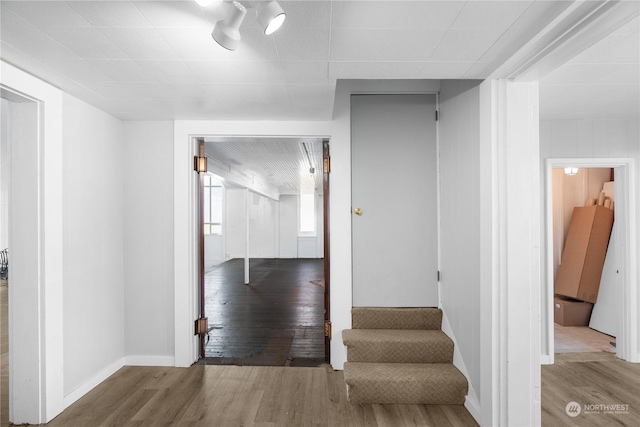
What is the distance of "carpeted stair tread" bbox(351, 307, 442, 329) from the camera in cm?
288

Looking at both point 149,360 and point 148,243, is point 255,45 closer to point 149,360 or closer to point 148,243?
point 148,243

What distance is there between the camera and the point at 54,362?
2.22 m

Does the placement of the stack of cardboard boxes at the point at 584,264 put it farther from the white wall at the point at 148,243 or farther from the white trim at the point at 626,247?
the white wall at the point at 148,243

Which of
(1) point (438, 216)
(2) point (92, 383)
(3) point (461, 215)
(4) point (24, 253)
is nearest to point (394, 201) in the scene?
(1) point (438, 216)

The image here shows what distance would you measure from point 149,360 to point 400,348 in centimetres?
226

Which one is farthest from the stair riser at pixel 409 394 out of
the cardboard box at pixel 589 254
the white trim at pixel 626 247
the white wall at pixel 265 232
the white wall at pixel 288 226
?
the white wall at pixel 288 226

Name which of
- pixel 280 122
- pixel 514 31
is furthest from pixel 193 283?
pixel 514 31

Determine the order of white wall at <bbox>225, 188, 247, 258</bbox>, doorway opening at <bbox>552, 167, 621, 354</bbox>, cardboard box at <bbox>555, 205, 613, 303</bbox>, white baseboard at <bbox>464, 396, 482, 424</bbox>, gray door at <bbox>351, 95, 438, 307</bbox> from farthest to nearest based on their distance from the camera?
white wall at <bbox>225, 188, 247, 258</bbox>
cardboard box at <bbox>555, 205, 613, 303</bbox>
doorway opening at <bbox>552, 167, 621, 354</bbox>
gray door at <bbox>351, 95, 438, 307</bbox>
white baseboard at <bbox>464, 396, 482, 424</bbox>

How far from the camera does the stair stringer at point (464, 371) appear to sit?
7.13 ft

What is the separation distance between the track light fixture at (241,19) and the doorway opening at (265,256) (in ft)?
5.51

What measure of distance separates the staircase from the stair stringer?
3 centimetres

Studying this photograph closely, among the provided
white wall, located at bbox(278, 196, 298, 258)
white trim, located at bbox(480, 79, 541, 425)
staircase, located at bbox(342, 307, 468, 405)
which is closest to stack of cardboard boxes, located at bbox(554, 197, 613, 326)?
staircase, located at bbox(342, 307, 468, 405)

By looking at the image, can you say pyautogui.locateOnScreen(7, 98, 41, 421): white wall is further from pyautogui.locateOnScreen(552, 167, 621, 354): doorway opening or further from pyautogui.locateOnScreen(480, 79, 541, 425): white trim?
pyautogui.locateOnScreen(552, 167, 621, 354): doorway opening

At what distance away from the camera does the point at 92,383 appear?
2.59 meters
